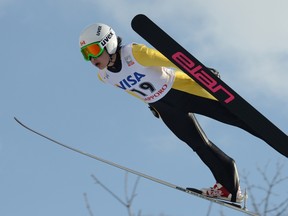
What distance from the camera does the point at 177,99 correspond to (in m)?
9.11

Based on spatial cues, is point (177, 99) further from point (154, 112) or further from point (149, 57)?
point (149, 57)

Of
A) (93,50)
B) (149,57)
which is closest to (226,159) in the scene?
(149,57)

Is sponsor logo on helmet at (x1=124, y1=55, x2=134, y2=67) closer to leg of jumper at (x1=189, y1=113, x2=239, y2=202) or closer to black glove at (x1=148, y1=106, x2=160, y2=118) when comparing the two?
Result: black glove at (x1=148, y1=106, x2=160, y2=118)

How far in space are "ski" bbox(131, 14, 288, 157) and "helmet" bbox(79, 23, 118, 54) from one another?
18.9 inches

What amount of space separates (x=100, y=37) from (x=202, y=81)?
1.16 m

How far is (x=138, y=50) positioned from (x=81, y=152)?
1.48 meters

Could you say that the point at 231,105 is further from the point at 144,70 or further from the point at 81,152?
the point at 81,152

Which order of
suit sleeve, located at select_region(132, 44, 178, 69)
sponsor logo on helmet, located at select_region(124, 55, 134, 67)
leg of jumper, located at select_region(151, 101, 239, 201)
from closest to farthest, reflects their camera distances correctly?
suit sleeve, located at select_region(132, 44, 178, 69) < sponsor logo on helmet, located at select_region(124, 55, 134, 67) < leg of jumper, located at select_region(151, 101, 239, 201)

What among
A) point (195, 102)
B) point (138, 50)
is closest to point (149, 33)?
point (138, 50)

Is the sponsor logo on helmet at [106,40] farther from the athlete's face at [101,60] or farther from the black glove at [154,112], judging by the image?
the black glove at [154,112]

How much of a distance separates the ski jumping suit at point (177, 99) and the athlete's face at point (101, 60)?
10cm

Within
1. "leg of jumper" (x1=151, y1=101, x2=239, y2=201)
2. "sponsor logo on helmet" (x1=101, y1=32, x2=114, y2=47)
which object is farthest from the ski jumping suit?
"sponsor logo on helmet" (x1=101, y1=32, x2=114, y2=47)

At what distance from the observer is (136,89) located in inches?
358

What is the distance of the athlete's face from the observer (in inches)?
354
